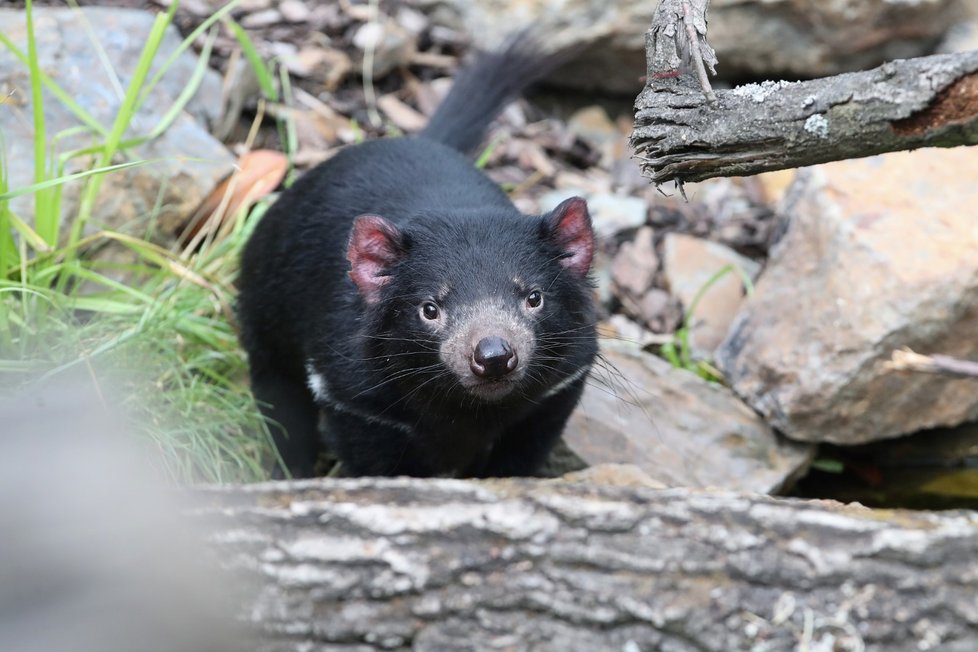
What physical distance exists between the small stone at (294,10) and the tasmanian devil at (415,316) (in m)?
2.17

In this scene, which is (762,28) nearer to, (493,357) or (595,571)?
(493,357)

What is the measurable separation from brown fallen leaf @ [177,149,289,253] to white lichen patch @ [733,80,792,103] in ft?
9.43

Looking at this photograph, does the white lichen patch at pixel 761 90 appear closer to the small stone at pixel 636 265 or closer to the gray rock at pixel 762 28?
the small stone at pixel 636 265

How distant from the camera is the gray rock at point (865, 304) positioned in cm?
Result: 398

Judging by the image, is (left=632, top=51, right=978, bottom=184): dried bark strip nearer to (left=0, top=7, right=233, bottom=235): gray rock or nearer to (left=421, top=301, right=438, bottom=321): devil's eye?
(left=421, top=301, right=438, bottom=321): devil's eye

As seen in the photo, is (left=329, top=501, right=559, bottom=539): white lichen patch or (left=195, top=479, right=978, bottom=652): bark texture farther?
(left=329, top=501, right=559, bottom=539): white lichen patch

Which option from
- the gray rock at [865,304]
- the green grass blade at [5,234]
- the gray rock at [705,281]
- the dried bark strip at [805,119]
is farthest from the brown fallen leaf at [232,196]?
the dried bark strip at [805,119]

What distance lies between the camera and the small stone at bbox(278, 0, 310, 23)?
6.06 metres

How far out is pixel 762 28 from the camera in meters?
6.14

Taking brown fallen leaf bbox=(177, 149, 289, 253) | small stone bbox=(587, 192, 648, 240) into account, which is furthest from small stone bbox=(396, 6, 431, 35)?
brown fallen leaf bbox=(177, 149, 289, 253)

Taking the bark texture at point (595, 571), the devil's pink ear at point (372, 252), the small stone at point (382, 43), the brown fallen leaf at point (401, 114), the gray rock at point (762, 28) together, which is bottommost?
the bark texture at point (595, 571)

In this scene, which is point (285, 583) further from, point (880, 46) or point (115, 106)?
point (880, 46)

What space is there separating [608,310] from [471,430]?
1.96 meters

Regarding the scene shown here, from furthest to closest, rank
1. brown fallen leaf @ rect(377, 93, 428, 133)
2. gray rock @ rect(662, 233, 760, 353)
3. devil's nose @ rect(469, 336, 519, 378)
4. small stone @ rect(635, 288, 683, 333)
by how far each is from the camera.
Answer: brown fallen leaf @ rect(377, 93, 428, 133) < small stone @ rect(635, 288, 683, 333) < gray rock @ rect(662, 233, 760, 353) < devil's nose @ rect(469, 336, 519, 378)
